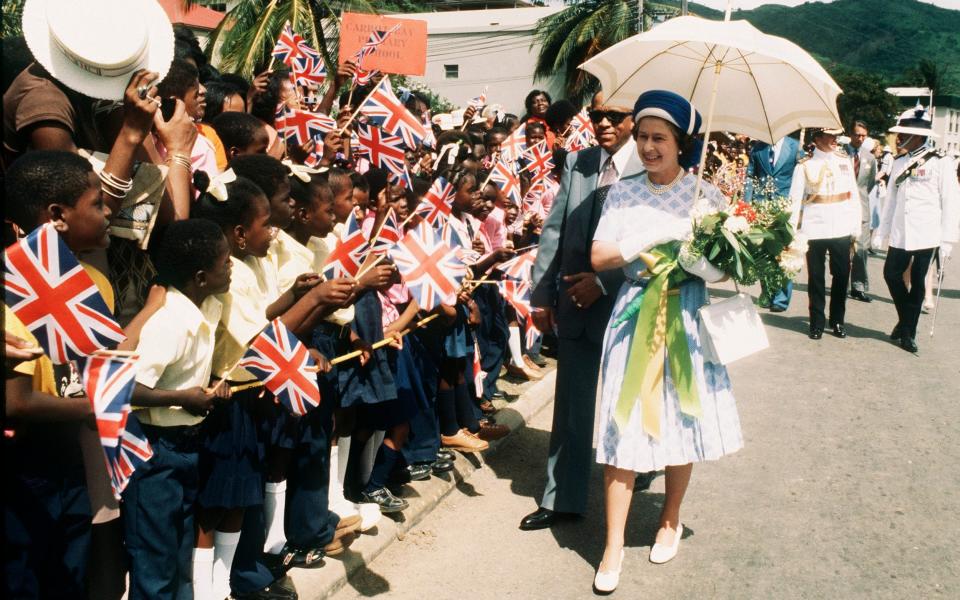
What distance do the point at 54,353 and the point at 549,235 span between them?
3.00 metres

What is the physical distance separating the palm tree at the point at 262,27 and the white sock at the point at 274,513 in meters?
15.0

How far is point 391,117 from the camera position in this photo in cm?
563

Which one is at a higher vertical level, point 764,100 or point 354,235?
point 764,100

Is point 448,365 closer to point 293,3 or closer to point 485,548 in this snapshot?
point 485,548

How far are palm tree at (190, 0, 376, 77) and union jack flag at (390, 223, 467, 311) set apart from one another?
14299 millimetres

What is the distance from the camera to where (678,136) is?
171 inches

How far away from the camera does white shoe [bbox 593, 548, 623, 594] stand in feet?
13.9

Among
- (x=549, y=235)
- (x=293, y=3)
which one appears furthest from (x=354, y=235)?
(x=293, y=3)

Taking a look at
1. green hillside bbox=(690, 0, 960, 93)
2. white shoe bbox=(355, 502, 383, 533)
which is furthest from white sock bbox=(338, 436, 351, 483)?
green hillside bbox=(690, 0, 960, 93)

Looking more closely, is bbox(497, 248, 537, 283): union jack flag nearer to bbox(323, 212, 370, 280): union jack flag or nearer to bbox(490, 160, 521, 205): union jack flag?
bbox(490, 160, 521, 205): union jack flag

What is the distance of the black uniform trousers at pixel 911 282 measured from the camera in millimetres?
9422

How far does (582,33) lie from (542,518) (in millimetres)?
29384

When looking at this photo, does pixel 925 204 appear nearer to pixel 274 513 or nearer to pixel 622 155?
pixel 622 155

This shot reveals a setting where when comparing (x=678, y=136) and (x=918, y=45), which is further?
(x=918, y=45)
